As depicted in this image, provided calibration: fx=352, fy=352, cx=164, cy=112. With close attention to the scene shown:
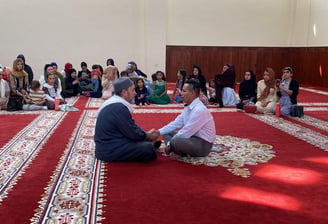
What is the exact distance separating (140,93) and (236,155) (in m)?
3.88

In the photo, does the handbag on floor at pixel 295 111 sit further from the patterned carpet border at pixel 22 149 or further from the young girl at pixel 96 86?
the young girl at pixel 96 86

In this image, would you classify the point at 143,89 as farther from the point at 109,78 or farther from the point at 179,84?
the point at 179,84

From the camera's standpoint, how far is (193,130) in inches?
125

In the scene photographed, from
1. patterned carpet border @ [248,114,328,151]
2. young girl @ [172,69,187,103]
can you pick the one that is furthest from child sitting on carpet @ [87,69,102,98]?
patterned carpet border @ [248,114,328,151]

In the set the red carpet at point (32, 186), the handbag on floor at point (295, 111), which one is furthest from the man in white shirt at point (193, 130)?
the handbag on floor at point (295, 111)

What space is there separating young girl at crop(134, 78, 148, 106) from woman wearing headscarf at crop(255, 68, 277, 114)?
2187mm

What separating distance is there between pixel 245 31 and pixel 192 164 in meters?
10.2

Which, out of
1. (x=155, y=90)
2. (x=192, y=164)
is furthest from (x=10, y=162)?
(x=155, y=90)

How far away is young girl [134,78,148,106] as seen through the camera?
695 centimetres

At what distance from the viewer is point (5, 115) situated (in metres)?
5.54

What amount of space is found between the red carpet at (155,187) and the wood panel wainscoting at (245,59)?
326 inches

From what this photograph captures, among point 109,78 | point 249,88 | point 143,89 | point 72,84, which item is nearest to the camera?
point 249,88

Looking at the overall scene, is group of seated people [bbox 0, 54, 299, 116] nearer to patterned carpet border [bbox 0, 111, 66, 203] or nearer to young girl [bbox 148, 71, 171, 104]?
young girl [bbox 148, 71, 171, 104]

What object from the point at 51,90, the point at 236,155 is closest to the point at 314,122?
the point at 236,155
